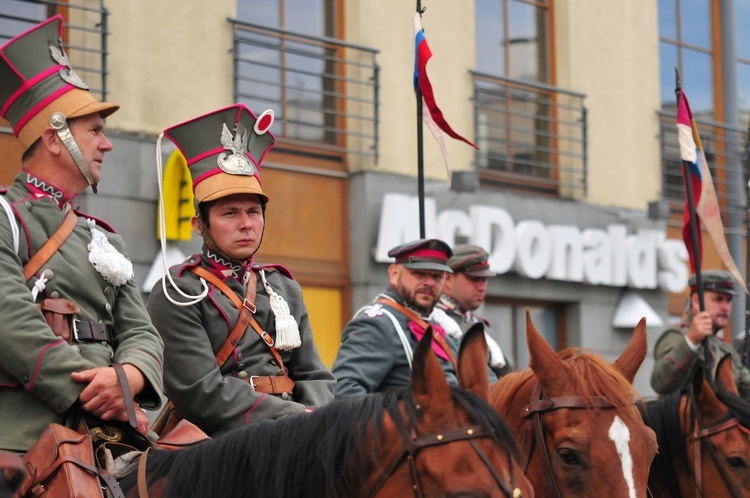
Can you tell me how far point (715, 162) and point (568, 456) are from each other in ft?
45.2

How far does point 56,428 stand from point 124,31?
25.3 ft

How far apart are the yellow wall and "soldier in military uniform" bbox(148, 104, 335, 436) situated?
7601 mm

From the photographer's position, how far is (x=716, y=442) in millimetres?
6664

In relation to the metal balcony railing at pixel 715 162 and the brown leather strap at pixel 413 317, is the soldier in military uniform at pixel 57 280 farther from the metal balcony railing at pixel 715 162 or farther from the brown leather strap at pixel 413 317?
the metal balcony railing at pixel 715 162

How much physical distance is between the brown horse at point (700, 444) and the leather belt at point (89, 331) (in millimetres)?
3073

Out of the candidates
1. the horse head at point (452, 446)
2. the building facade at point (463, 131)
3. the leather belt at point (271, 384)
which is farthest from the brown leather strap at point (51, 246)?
the building facade at point (463, 131)

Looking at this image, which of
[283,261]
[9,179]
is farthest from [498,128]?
[9,179]

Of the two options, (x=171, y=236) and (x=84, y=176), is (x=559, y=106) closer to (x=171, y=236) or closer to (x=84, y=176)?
(x=171, y=236)

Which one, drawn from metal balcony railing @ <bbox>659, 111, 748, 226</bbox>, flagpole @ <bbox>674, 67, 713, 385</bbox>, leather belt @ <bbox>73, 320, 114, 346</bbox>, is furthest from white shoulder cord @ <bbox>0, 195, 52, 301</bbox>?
metal balcony railing @ <bbox>659, 111, 748, 226</bbox>

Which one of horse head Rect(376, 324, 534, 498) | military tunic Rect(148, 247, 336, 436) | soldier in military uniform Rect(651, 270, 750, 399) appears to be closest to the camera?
horse head Rect(376, 324, 534, 498)

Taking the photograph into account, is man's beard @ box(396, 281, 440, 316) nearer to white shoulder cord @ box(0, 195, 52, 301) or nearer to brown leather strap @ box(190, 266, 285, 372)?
brown leather strap @ box(190, 266, 285, 372)

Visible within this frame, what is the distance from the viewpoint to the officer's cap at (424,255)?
7.07 metres

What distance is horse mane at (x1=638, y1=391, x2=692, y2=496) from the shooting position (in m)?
6.59

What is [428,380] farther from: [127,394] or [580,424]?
[580,424]
